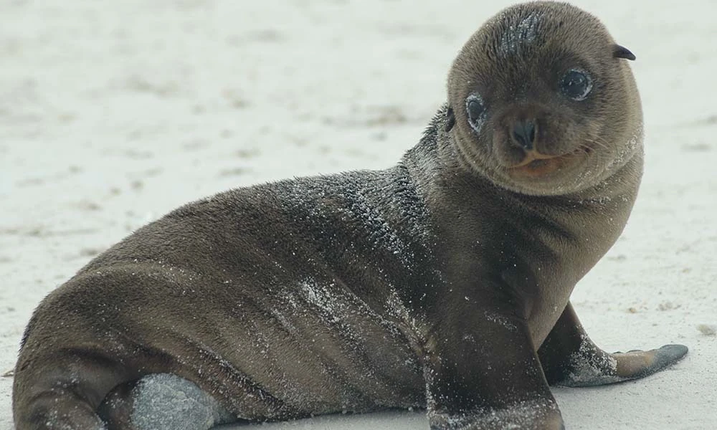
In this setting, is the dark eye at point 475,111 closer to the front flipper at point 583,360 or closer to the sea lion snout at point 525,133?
the sea lion snout at point 525,133

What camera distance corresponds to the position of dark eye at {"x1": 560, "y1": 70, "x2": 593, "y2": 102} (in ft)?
12.2

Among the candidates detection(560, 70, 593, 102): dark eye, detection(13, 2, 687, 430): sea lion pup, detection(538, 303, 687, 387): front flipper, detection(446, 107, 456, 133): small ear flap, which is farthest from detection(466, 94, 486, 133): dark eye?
detection(538, 303, 687, 387): front flipper

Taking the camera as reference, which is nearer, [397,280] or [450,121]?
[397,280]

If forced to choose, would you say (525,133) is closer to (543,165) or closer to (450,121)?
(543,165)

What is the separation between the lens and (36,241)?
6.71 metres

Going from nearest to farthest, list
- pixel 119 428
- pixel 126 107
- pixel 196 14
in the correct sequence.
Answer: pixel 119 428 < pixel 126 107 < pixel 196 14

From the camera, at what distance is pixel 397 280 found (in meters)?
4.01

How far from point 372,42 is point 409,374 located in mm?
8358

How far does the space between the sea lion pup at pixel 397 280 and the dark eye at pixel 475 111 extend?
0.02m

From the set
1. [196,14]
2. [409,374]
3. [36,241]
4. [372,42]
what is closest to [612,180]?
[409,374]

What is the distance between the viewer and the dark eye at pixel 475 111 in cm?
385

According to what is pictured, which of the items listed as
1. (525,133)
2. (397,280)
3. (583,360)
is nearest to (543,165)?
(525,133)

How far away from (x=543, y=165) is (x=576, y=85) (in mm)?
295

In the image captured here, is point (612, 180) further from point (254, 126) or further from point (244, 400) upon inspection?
point (254, 126)
